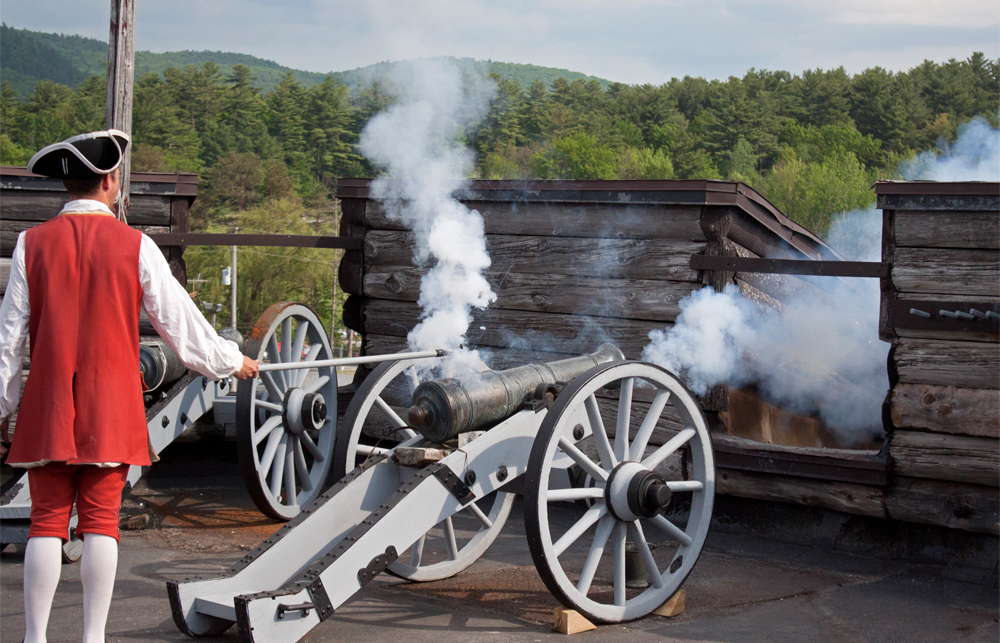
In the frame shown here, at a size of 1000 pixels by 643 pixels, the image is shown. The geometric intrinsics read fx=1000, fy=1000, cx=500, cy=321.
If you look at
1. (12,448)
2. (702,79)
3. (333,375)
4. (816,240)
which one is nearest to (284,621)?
(12,448)

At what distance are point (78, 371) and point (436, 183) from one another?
392 centimetres

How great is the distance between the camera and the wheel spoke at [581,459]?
3.93 m

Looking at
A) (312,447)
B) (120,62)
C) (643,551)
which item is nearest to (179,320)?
(643,551)

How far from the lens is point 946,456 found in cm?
495

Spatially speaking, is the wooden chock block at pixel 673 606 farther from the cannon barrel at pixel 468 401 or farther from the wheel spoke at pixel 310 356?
the wheel spoke at pixel 310 356

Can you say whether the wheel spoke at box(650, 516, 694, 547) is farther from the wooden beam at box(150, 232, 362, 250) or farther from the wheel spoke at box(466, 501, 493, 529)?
the wooden beam at box(150, 232, 362, 250)

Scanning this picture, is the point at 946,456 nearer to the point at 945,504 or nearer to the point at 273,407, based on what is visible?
the point at 945,504

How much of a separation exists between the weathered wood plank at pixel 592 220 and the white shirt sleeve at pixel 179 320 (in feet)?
10.9

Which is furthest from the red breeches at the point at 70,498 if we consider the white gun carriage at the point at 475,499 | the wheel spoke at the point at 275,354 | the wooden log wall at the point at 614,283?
the wooden log wall at the point at 614,283

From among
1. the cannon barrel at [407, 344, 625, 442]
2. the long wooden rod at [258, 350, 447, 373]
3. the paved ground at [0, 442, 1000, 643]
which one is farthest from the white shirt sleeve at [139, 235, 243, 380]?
the paved ground at [0, 442, 1000, 643]

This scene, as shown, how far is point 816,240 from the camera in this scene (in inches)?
290

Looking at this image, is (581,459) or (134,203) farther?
(134,203)

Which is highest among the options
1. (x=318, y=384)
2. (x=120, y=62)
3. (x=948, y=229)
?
(x=120, y=62)

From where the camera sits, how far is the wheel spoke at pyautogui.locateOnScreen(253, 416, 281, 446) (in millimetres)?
5640
